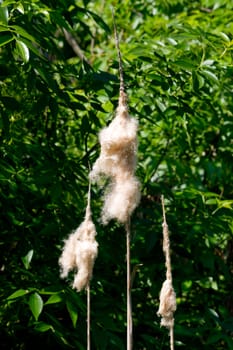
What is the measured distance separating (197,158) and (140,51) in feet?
4.30

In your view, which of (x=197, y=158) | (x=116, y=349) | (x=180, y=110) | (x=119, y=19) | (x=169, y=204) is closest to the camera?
(x=116, y=349)

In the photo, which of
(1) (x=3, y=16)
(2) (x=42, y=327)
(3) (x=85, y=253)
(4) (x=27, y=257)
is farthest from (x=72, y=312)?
(1) (x=3, y=16)

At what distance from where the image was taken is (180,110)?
223 cm

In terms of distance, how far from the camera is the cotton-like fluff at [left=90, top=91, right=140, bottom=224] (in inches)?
33.5

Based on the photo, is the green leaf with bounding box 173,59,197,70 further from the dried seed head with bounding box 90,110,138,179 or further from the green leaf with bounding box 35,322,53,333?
the dried seed head with bounding box 90,110,138,179

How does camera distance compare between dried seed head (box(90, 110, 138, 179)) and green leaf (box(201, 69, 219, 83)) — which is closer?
dried seed head (box(90, 110, 138, 179))

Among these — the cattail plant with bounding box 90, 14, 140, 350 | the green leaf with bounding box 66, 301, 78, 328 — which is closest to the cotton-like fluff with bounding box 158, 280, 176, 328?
the cattail plant with bounding box 90, 14, 140, 350

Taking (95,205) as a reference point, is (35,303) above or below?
above

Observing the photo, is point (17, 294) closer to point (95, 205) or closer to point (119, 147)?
point (95, 205)

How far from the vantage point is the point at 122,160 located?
2.80ft

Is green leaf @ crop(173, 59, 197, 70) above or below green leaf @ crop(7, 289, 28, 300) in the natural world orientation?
above

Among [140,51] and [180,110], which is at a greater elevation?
[140,51]

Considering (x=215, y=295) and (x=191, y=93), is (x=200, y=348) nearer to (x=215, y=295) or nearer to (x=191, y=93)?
(x=215, y=295)

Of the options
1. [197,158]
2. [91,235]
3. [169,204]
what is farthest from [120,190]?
[197,158]
